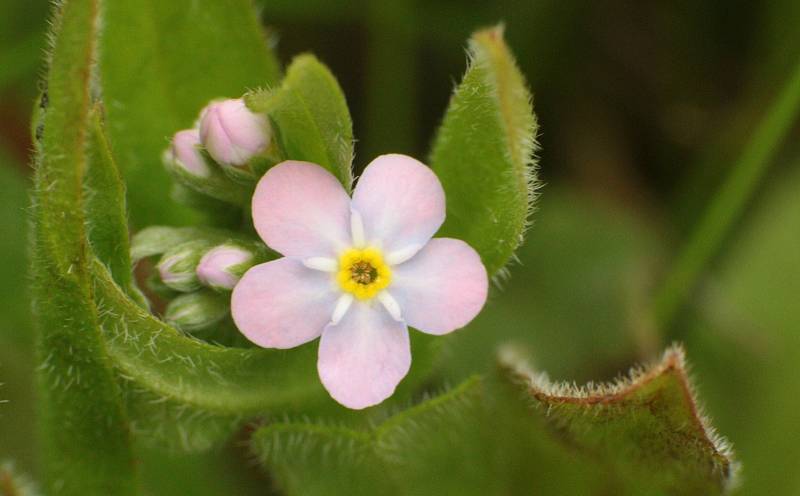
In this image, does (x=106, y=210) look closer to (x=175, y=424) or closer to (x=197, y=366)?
(x=197, y=366)

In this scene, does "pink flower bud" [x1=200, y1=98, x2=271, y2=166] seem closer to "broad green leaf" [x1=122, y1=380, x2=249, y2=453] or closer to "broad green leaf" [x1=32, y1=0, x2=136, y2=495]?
"broad green leaf" [x1=32, y1=0, x2=136, y2=495]

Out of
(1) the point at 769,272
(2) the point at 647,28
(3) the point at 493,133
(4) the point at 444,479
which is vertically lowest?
(4) the point at 444,479

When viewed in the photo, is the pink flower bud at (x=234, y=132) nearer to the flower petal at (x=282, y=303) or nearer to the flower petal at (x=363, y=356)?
the flower petal at (x=282, y=303)

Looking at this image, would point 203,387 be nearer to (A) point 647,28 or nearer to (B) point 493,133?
(B) point 493,133

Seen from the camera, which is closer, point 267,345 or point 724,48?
point 267,345

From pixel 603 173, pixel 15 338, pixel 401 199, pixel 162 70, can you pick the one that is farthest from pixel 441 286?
pixel 603 173

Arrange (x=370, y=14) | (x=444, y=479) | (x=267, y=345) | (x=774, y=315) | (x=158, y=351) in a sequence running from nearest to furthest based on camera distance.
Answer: (x=267, y=345) → (x=158, y=351) → (x=444, y=479) → (x=774, y=315) → (x=370, y=14)

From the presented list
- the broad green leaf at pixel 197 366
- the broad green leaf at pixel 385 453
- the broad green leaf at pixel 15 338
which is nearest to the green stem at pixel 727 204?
the broad green leaf at pixel 385 453

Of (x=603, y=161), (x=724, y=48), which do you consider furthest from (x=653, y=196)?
(x=724, y=48)
